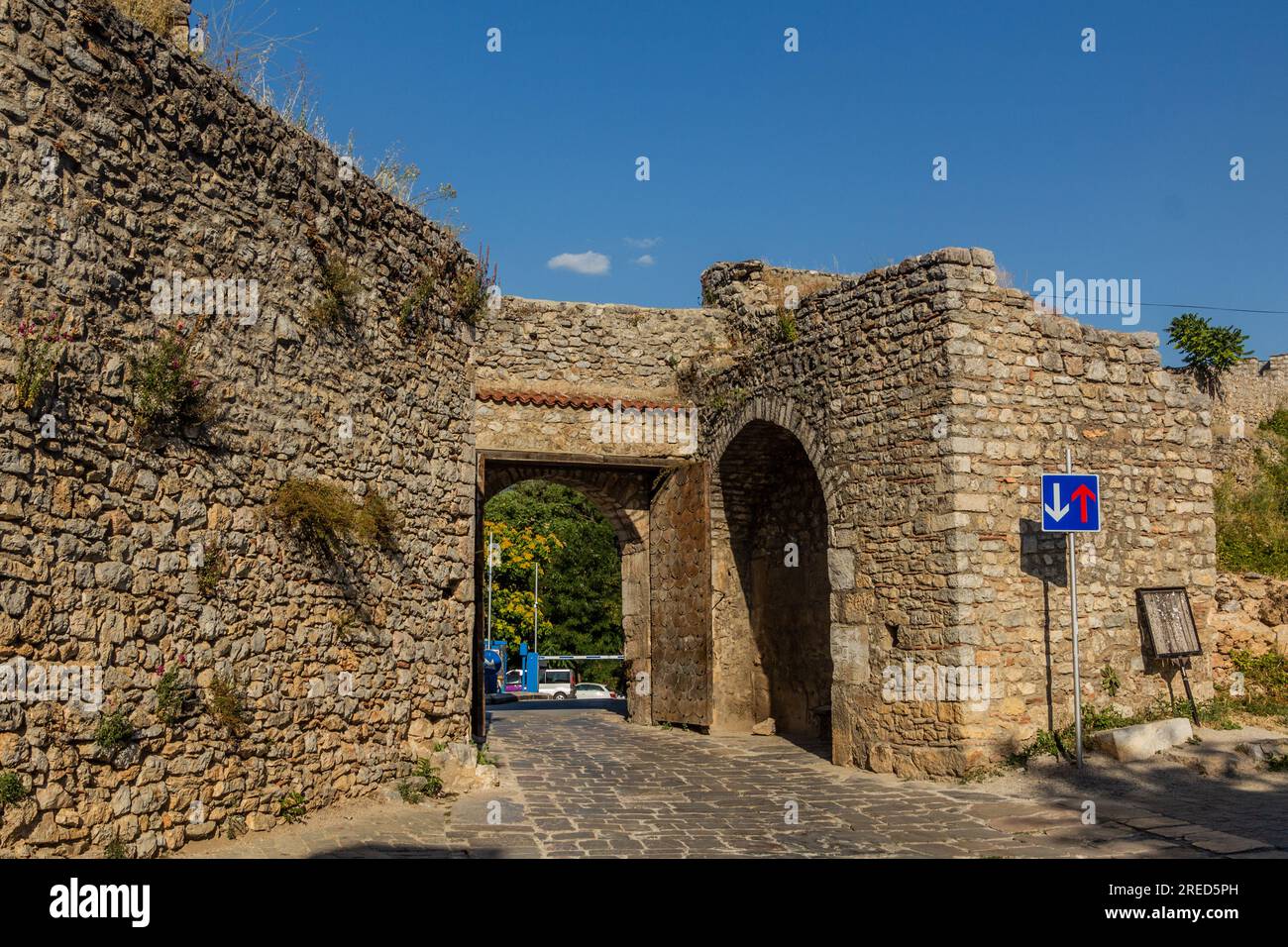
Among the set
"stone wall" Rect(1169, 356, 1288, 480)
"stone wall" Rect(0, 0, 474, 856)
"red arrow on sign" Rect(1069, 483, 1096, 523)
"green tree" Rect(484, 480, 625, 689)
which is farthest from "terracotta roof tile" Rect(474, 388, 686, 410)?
"green tree" Rect(484, 480, 625, 689)

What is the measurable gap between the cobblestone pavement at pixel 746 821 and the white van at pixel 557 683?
20.6 meters

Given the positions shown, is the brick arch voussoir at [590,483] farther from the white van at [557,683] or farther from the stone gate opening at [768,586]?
the white van at [557,683]

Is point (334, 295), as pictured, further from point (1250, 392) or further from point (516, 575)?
point (516, 575)

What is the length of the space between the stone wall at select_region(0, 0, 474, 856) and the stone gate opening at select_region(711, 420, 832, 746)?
18.9 ft

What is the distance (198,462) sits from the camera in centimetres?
650

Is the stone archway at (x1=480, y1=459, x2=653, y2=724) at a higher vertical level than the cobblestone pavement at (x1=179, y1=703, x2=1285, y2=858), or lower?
higher

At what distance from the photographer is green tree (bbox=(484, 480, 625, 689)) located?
36938 mm

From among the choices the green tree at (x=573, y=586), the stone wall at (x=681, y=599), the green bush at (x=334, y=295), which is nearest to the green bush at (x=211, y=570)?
the green bush at (x=334, y=295)

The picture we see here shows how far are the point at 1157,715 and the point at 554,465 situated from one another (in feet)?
26.5

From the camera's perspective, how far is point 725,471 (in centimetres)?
1459

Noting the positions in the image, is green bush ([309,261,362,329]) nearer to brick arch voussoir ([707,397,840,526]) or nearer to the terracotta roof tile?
brick arch voussoir ([707,397,840,526])

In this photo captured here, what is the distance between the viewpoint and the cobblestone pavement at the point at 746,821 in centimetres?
684

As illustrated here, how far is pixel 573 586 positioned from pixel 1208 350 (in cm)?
2082
